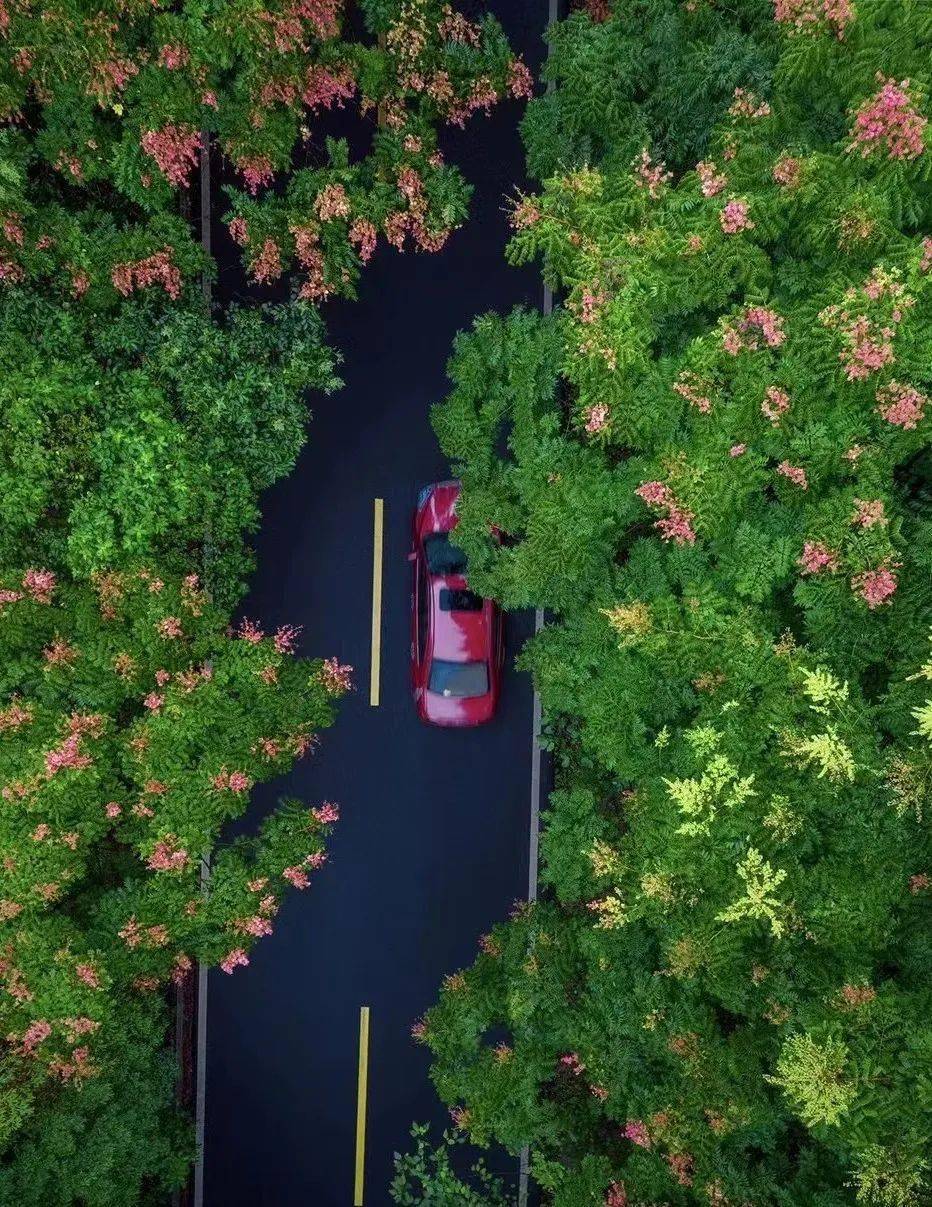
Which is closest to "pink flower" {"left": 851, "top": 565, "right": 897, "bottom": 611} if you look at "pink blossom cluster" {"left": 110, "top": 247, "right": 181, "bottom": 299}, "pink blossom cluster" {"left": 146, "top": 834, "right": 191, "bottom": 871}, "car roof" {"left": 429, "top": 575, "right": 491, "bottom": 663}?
"car roof" {"left": 429, "top": 575, "right": 491, "bottom": 663}

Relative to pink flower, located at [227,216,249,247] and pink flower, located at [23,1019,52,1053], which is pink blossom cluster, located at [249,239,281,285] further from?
pink flower, located at [23,1019,52,1053]

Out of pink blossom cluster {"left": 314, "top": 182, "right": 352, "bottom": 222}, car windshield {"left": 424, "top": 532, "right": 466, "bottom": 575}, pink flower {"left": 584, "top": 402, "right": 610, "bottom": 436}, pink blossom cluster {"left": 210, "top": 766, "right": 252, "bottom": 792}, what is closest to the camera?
pink flower {"left": 584, "top": 402, "right": 610, "bottom": 436}

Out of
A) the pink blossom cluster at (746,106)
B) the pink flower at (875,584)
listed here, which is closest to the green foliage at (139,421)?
the pink blossom cluster at (746,106)

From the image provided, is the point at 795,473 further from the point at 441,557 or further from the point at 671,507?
the point at 441,557

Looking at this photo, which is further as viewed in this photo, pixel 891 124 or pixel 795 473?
pixel 795 473

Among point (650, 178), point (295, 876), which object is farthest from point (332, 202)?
point (295, 876)

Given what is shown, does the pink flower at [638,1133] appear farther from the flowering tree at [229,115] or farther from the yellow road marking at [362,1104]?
the flowering tree at [229,115]

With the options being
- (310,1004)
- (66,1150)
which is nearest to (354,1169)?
(310,1004)
